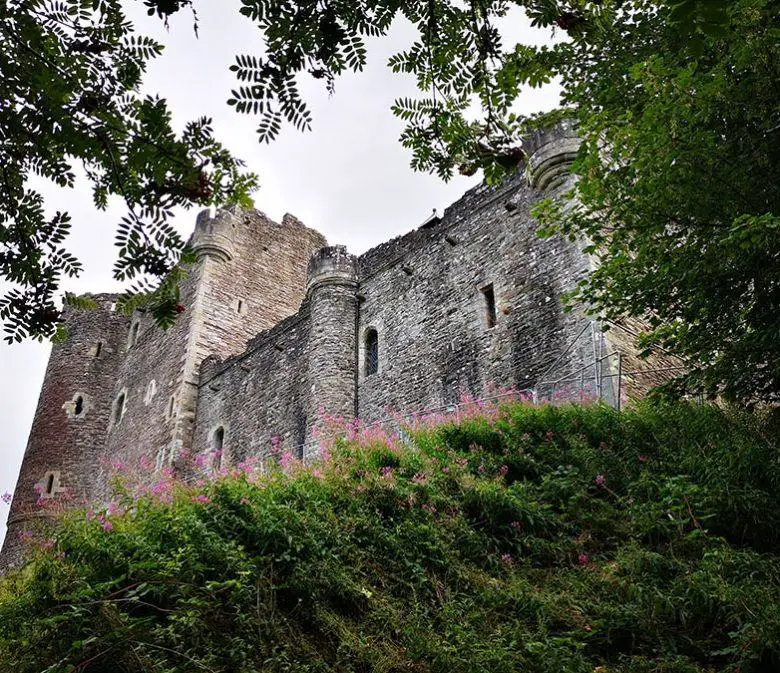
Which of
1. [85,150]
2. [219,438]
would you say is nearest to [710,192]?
[85,150]

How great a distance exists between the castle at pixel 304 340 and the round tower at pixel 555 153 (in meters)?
0.03

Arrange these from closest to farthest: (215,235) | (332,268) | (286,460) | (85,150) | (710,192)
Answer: (85,150) < (710,192) < (286,460) < (332,268) < (215,235)

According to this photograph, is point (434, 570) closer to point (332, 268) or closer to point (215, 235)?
point (332, 268)

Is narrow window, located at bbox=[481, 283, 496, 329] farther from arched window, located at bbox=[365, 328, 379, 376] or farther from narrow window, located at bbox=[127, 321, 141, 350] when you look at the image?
narrow window, located at bbox=[127, 321, 141, 350]

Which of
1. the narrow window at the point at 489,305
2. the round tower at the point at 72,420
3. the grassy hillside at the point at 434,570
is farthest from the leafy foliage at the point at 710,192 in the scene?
the round tower at the point at 72,420

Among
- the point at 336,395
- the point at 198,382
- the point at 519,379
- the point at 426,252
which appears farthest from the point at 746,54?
the point at 198,382

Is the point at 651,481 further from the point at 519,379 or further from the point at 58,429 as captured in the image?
the point at 58,429

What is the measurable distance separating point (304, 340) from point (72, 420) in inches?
493

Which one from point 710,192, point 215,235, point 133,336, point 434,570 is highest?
point 215,235

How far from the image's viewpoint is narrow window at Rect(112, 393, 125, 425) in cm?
2395

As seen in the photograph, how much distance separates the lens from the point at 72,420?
2444cm

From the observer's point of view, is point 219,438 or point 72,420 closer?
point 219,438

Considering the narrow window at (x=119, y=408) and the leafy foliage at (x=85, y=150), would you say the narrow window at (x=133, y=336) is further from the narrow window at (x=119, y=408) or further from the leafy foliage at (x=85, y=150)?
the leafy foliage at (x=85, y=150)

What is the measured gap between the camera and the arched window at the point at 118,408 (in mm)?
23994
